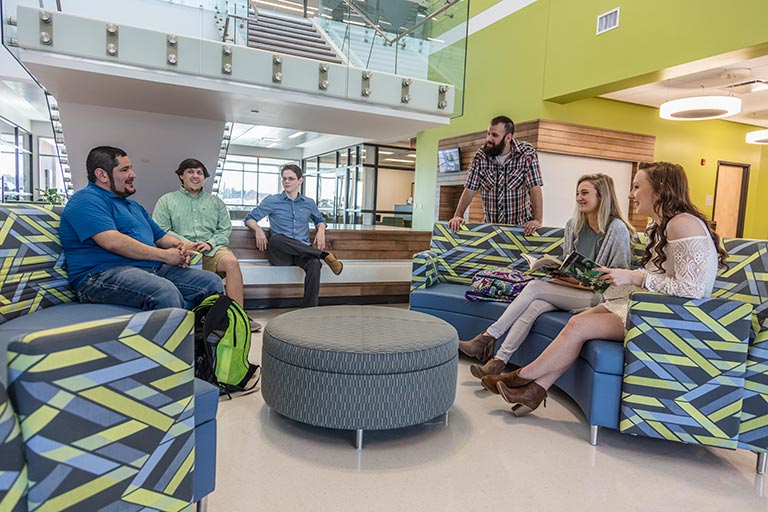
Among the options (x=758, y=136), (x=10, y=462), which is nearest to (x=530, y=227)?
(x=10, y=462)

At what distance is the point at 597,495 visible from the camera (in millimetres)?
1795

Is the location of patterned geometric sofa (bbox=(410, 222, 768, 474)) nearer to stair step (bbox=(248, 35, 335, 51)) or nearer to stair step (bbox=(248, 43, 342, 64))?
stair step (bbox=(248, 43, 342, 64))

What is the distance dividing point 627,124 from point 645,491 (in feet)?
25.6

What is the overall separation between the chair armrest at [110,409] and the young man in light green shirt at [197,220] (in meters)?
2.77

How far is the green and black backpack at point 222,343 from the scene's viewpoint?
2.49 meters

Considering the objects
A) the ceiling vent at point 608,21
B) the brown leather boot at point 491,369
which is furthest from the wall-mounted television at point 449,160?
the brown leather boot at point 491,369

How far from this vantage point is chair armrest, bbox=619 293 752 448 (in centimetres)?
197

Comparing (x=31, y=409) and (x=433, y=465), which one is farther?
(x=433, y=465)

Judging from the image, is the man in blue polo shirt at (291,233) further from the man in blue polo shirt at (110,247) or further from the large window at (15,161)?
the large window at (15,161)

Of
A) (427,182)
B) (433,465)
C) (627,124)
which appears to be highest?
(627,124)

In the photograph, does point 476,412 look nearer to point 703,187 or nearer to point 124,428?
point 124,428

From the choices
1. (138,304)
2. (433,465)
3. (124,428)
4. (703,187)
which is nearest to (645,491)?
(433,465)

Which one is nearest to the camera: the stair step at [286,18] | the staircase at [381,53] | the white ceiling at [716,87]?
the staircase at [381,53]

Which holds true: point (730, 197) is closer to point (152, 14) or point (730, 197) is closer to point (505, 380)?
point (505, 380)
